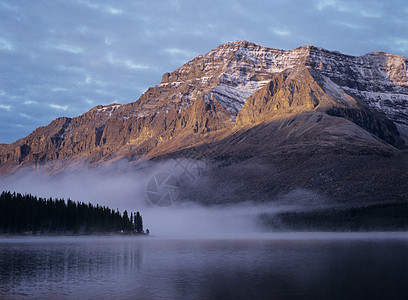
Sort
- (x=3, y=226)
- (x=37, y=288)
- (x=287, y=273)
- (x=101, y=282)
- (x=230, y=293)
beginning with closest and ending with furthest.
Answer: (x=230, y=293) < (x=37, y=288) < (x=101, y=282) < (x=287, y=273) < (x=3, y=226)

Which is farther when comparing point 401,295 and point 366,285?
point 366,285

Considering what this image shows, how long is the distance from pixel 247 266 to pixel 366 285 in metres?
27.4

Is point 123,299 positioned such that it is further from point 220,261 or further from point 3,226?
point 3,226

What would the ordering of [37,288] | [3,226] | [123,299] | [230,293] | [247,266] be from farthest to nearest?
[3,226] → [247,266] → [37,288] → [230,293] → [123,299]

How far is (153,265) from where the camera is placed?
91000 millimetres

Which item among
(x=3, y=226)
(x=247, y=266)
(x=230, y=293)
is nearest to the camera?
(x=230, y=293)

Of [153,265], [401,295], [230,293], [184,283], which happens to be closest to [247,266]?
[153,265]

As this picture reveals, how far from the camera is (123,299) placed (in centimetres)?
5350

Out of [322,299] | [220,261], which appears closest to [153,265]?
[220,261]

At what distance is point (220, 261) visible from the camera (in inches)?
3826

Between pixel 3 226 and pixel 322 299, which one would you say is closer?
A: pixel 322 299

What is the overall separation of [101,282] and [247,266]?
1161 inches

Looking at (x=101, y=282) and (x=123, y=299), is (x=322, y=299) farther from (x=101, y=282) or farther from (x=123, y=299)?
(x=101, y=282)

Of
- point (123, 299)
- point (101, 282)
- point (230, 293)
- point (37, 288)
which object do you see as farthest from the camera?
point (101, 282)
